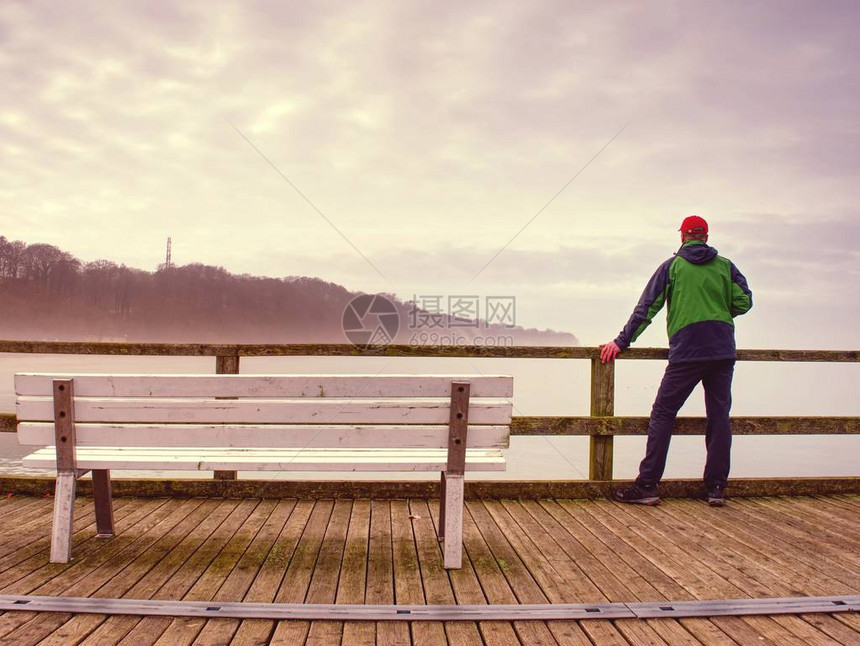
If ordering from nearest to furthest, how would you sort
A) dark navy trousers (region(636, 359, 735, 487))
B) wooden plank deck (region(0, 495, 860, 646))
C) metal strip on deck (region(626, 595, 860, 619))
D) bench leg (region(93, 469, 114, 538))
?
1. wooden plank deck (region(0, 495, 860, 646))
2. metal strip on deck (region(626, 595, 860, 619))
3. bench leg (region(93, 469, 114, 538))
4. dark navy trousers (region(636, 359, 735, 487))

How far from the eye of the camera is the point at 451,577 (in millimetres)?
2969

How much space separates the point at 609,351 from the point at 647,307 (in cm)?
40

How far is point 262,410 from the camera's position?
9.93 ft

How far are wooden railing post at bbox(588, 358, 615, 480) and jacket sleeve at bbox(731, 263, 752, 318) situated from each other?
88 cm

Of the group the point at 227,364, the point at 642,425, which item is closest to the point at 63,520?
the point at 227,364

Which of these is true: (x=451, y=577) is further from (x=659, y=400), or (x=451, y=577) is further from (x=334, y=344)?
(x=659, y=400)

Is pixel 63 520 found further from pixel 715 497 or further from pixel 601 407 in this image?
pixel 715 497

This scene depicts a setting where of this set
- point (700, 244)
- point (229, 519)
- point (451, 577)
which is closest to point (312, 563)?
point (451, 577)

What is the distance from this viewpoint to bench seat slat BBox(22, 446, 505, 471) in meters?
3.04

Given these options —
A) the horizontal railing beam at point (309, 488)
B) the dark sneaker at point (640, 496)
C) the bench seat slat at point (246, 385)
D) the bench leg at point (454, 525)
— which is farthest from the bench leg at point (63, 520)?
the dark sneaker at point (640, 496)

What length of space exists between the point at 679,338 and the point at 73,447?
3.62m

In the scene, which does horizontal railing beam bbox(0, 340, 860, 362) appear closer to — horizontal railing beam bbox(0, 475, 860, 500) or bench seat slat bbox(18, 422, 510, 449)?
horizontal railing beam bbox(0, 475, 860, 500)

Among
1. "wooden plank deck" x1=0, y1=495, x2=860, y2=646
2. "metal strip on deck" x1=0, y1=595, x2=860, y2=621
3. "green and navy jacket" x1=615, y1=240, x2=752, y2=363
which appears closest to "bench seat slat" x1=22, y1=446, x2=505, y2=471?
"wooden plank deck" x1=0, y1=495, x2=860, y2=646

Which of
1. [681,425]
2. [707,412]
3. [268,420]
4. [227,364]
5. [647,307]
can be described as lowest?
[681,425]
